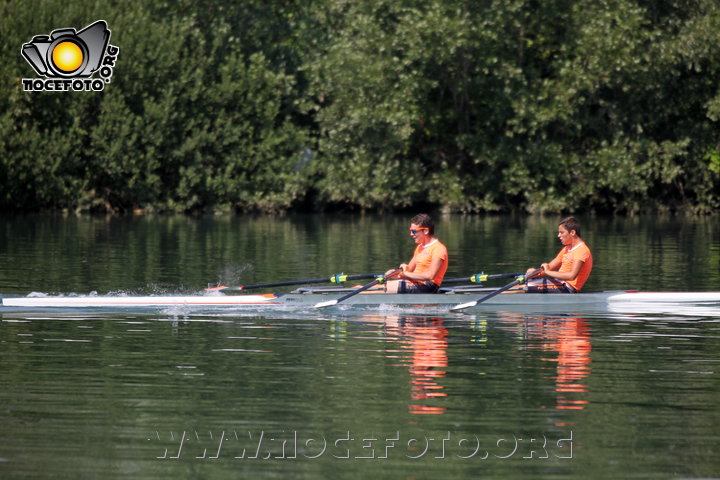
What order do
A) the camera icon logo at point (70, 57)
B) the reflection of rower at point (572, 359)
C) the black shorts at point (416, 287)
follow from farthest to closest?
the camera icon logo at point (70, 57), the black shorts at point (416, 287), the reflection of rower at point (572, 359)

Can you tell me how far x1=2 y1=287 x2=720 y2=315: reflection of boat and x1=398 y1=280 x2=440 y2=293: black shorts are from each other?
190mm

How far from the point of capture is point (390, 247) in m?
32.2

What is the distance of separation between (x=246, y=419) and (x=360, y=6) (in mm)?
41618

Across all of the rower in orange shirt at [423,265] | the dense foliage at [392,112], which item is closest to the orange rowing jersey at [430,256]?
the rower in orange shirt at [423,265]

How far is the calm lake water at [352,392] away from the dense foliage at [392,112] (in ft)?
89.6

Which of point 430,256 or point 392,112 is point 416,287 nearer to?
point 430,256

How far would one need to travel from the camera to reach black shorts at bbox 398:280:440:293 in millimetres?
18625

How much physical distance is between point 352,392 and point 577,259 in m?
7.77

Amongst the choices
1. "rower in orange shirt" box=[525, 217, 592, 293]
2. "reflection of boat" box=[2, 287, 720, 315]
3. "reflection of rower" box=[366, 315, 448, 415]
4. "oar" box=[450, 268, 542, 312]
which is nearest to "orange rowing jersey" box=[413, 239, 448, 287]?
"reflection of boat" box=[2, 287, 720, 315]

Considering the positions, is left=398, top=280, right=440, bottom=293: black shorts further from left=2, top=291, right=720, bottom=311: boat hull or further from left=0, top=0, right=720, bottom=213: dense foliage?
left=0, top=0, right=720, bottom=213: dense foliage

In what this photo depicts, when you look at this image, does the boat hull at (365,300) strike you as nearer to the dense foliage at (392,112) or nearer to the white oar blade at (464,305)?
the white oar blade at (464,305)

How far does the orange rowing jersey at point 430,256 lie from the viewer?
18375mm

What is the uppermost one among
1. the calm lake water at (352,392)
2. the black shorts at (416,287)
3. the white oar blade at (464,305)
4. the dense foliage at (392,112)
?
the dense foliage at (392,112)

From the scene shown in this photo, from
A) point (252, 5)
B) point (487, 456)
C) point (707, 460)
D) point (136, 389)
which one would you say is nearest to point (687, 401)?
point (707, 460)
